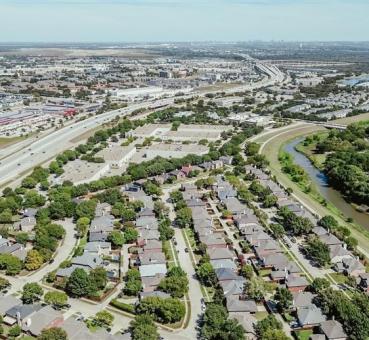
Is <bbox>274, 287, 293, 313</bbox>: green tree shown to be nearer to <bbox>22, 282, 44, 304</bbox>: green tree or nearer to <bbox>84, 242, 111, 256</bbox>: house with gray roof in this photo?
<bbox>84, 242, 111, 256</bbox>: house with gray roof

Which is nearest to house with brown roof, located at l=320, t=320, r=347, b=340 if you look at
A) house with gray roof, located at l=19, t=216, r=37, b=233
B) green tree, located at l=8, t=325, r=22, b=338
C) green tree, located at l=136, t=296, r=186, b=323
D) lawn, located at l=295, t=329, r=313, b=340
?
lawn, located at l=295, t=329, r=313, b=340

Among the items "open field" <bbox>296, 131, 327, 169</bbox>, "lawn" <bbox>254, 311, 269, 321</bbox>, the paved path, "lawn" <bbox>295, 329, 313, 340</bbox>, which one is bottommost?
"open field" <bbox>296, 131, 327, 169</bbox>

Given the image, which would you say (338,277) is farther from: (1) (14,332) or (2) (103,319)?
(1) (14,332)

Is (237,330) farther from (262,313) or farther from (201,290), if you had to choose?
(201,290)

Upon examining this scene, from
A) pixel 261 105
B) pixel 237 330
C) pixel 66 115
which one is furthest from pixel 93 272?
pixel 261 105

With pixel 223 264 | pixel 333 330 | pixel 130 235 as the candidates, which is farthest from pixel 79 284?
pixel 333 330

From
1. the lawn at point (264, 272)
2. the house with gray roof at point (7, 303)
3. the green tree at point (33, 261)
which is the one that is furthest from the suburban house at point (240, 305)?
the green tree at point (33, 261)

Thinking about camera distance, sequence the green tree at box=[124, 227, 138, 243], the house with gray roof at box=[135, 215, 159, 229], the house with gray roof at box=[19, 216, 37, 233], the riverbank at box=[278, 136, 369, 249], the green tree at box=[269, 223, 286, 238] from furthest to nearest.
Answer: the house with gray roof at box=[19, 216, 37, 233], the riverbank at box=[278, 136, 369, 249], the house with gray roof at box=[135, 215, 159, 229], the green tree at box=[269, 223, 286, 238], the green tree at box=[124, 227, 138, 243]
